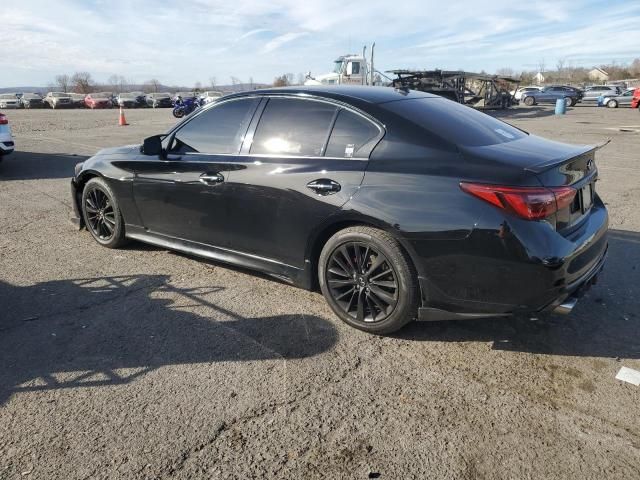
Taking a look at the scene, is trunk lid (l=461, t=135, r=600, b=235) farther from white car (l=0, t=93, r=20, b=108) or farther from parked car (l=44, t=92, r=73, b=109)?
parked car (l=44, t=92, r=73, b=109)

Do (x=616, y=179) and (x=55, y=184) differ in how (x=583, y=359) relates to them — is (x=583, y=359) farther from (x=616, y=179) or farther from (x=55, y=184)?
(x=55, y=184)

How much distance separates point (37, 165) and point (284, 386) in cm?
1025

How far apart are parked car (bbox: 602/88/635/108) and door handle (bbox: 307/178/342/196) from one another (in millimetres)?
A: 42946

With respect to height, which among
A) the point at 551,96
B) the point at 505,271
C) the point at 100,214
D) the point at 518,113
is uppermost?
the point at 551,96

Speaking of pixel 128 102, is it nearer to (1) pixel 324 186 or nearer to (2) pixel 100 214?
(2) pixel 100 214

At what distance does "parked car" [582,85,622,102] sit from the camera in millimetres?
39906

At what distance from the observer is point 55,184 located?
8734 mm

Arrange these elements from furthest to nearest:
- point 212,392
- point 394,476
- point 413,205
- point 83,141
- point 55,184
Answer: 1. point 83,141
2. point 55,184
3. point 413,205
4. point 212,392
5. point 394,476

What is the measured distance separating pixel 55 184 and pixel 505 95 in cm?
3194

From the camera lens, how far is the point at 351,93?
375cm

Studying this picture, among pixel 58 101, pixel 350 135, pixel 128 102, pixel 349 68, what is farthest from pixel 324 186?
pixel 58 101

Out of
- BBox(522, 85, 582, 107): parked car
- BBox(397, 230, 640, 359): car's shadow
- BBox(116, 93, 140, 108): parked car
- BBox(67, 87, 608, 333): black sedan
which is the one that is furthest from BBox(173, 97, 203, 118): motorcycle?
BBox(397, 230, 640, 359): car's shadow

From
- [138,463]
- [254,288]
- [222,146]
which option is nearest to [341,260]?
[254,288]

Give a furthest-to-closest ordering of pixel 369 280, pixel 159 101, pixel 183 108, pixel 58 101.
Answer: pixel 159 101, pixel 58 101, pixel 183 108, pixel 369 280
